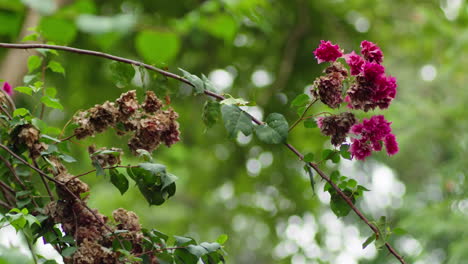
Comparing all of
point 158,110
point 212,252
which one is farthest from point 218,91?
point 212,252

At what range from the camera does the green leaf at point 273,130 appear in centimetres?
72

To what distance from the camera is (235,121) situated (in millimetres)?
721

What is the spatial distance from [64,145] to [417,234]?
238 centimetres

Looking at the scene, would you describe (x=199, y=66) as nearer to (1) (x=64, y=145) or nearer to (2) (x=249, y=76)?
(2) (x=249, y=76)

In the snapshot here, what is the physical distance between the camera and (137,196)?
3.32 metres

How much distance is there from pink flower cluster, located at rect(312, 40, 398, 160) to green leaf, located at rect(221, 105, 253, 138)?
0.10m

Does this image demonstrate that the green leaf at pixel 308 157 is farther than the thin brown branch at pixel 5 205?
No

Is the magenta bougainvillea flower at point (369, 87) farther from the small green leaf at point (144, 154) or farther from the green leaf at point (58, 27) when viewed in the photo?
the green leaf at point (58, 27)

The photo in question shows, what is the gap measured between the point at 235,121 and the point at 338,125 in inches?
5.4

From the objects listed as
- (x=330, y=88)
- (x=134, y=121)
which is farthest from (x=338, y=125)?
(x=134, y=121)

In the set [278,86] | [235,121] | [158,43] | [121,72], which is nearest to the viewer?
[235,121]

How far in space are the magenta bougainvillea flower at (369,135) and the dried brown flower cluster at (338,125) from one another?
0.10ft

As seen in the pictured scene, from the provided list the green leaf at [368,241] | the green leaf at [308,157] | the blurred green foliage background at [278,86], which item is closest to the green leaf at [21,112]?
the green leaf at [308,157]

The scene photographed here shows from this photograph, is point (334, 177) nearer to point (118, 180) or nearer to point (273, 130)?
point (273, 130)
